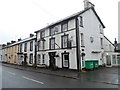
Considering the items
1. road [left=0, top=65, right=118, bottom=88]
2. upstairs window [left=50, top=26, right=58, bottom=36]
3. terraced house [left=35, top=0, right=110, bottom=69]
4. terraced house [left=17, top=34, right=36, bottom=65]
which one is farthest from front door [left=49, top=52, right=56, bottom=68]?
road [left=0, top=65, right=118, bottom=88]

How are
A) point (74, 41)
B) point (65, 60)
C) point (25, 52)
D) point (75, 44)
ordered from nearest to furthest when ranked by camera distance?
point (75, 44) → point (74, 41) → point (65, 60) → point (25, 52)

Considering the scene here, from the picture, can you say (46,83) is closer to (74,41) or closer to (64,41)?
(74,41)

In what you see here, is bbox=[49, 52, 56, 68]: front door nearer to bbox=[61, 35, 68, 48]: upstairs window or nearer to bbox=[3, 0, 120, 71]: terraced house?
bbox=[3, 0, 120, 71]: terraced house

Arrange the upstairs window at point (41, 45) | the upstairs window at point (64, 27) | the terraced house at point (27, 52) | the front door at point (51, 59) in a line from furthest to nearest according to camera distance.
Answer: the terraced house at point (27, 52)
the upstairs window at point (41, 45)
the front door at point (51, 59)
the upstairs window at point (64, 27)

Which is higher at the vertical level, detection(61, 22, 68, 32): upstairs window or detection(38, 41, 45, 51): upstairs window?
detection(61, 22, 68, 32): upstairs window

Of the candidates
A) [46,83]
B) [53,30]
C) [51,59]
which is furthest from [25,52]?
[46,83]

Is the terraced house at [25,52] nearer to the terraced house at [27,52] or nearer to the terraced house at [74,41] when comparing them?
the terraced house at [27,52]

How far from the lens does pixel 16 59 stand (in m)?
34.1

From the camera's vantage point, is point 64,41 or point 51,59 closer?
point 64,41

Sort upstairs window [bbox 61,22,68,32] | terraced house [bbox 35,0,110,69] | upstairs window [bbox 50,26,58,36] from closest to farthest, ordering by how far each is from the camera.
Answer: terraced house [bbox 35,0,110,69] < upstairs window [bbox 61,22,68,32] < upstairs window [bbox 50,26,58,36]

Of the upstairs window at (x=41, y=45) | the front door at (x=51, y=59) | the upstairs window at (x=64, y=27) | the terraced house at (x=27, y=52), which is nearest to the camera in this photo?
the upstairs window at (x=64, y=27)

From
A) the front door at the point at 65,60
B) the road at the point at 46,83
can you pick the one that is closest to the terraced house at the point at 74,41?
the front door at the point at 65,60

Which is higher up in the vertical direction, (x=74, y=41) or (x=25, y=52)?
(x=74, y=41)

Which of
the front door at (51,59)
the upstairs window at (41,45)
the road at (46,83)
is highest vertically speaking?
the upstairs window at (41,45)
